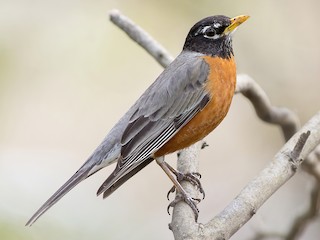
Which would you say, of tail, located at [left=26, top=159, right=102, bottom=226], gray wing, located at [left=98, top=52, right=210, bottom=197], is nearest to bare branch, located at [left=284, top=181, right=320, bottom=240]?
gray wing, located at [left=98, top=52, right=210, bottom=197]

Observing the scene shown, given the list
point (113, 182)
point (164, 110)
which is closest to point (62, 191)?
point (113, 182)

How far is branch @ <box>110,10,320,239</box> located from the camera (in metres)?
3.54

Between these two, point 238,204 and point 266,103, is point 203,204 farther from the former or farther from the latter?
point 238,204

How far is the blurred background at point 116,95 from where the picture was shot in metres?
6.75

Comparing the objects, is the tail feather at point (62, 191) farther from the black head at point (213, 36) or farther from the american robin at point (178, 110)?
the black head at point (213, 36)

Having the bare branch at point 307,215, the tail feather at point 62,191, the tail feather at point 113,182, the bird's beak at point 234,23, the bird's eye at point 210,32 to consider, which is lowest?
the bare branch at point 307,215

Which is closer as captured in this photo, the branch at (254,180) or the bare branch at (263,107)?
the branch at (254,180)

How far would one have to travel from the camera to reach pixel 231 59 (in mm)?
4801

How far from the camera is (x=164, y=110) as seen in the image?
4.58 metres

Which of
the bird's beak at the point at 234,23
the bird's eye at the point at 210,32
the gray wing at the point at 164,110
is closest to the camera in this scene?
the gray wing at the point at 164,110

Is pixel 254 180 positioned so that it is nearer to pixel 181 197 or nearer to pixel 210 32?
pixel 181 197

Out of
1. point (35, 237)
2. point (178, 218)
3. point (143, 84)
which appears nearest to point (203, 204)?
point (143, 84)

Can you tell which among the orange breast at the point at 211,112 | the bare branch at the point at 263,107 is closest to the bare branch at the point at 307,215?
the bare branch at the point at 263,107

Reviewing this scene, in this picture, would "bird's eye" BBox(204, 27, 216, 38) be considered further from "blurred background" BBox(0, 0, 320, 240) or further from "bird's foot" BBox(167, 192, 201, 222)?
"blurred background" BBox(0, 0, 320, 240)
